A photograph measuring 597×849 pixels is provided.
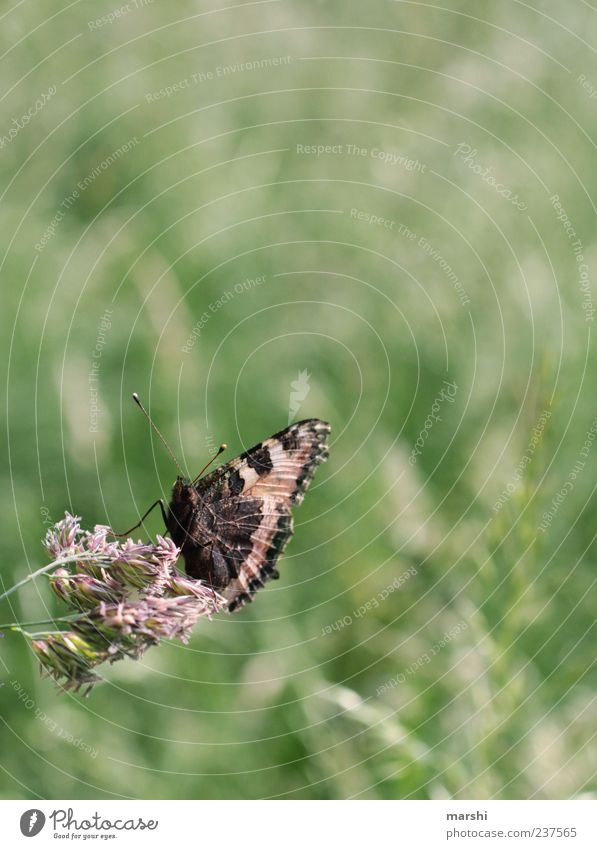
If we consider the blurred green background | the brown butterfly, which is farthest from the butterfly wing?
the blurred green background

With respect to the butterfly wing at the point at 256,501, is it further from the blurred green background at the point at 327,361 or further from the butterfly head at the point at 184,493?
the blurred green background at the point at 327,361

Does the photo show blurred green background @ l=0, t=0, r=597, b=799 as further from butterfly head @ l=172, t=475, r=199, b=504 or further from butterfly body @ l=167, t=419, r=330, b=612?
butterfly head @ l=172, t=475, r=199, b=504

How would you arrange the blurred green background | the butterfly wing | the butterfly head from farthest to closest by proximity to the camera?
the blurred green background
the butterfly wing
the butterfly head

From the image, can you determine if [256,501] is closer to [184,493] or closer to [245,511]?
[245,511]

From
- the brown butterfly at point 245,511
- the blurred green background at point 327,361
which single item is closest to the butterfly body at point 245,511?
the brown butterfly at point 245,511

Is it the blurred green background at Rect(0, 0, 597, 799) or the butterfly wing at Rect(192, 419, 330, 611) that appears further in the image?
the blurred green background at Rect(0, 0, 597, 799)

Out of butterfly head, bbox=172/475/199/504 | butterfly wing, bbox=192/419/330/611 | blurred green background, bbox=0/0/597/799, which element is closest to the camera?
butterfly head, bbox=172/475/199/504

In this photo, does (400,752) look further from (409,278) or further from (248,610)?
(409,278)

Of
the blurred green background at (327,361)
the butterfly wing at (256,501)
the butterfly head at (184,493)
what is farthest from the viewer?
the blurred green background at (327,361)
